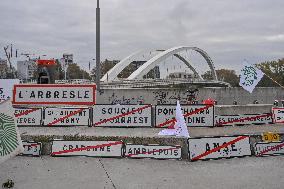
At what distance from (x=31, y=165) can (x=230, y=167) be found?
18.0 ft

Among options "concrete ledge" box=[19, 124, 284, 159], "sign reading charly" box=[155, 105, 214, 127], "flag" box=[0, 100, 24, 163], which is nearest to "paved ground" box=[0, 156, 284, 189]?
"flag" box=[0, 100, 24, 163]

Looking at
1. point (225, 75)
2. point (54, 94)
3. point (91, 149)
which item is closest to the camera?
point (91, 149)

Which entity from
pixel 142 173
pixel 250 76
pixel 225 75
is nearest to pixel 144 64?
pixel 250 76

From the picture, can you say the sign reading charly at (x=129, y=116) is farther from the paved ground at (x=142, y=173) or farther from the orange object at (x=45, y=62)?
the paved ground at (x=142, y=173)

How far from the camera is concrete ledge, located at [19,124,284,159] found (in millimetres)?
12472

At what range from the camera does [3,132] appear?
7.88 metres

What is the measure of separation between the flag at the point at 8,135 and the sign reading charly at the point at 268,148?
734 cm

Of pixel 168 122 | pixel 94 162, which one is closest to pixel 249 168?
pixel 94 162

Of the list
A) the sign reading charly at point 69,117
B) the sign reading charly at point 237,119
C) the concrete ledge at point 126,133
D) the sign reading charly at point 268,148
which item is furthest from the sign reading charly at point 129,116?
the sign reading charly at point 268,148

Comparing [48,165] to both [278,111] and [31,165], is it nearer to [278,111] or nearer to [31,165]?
[31,165]

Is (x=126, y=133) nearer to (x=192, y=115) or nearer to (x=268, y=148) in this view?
(x=192, y=115)

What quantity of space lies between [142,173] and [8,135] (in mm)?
3581

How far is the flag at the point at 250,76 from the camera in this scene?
60.2 feet

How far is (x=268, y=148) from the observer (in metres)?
12.0
